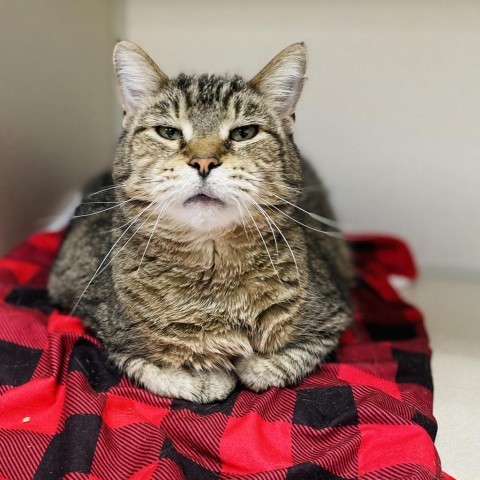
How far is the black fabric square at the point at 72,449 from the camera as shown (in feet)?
3.63

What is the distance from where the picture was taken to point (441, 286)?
221cm

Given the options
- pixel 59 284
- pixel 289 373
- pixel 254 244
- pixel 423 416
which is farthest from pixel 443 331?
pixel 59 284

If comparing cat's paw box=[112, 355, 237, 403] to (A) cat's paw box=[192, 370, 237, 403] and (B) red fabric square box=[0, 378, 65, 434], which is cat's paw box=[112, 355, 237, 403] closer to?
(A) cat's paw box=[192, 370, 237, 403]

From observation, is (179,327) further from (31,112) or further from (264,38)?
(264,38)

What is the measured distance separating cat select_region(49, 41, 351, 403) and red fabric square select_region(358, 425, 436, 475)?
0.83 ft

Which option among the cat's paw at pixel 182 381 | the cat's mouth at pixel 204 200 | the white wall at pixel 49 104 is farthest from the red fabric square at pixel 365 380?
the white wall at pixel 49 104

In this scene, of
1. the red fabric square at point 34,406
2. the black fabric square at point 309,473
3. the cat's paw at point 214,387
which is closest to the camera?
the black fabric square at point 309,473

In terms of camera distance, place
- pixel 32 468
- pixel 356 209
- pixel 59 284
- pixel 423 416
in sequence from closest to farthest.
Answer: pixel 32 468 < pixel 423 416 < pixel 59 284 < pixel 356 209

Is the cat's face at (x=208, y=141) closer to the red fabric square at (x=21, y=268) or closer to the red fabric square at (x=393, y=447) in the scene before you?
the red fabric square at (x=393, y=447)

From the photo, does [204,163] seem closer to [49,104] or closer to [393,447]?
[393,447]

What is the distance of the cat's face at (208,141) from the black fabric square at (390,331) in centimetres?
69

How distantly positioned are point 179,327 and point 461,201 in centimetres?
144

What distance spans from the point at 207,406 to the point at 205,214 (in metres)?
0.47

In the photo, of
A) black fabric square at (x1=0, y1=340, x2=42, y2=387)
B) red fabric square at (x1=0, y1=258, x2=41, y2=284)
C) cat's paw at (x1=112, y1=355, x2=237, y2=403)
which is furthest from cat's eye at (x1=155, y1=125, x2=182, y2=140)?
red fabric square at (x1=0, y1=258, x2=41, y2=284)
